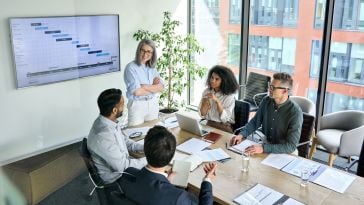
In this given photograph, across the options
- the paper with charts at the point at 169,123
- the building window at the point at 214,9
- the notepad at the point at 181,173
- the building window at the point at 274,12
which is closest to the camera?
the notepad at the point at 181,173

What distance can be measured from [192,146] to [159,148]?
0.98 meters

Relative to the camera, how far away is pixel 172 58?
201 inches

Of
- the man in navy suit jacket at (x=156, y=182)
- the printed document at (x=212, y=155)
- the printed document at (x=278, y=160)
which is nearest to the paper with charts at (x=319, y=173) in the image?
the printed document at (x=278, y=160)

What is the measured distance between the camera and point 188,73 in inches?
220

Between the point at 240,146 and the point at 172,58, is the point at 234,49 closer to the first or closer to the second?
the point at 172,58

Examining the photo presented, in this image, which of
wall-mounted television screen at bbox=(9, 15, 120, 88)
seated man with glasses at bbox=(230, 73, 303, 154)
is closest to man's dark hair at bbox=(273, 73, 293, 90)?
seated man with glasses at bbox=(230, 73, 303, 154)

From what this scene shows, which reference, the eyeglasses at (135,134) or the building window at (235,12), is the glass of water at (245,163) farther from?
the building window at (235,12)

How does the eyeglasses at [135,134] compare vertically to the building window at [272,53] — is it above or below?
below

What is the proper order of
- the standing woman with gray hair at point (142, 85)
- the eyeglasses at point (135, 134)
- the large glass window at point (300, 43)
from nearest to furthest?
1. the eyeglasses at point (135, 134)
2. the standing woman with gray hair at point (142, 85)
3. the large glass window at point (300, 43)

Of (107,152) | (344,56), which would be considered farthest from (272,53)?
(107,152)

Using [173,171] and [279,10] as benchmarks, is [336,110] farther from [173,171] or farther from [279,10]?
[173,171]

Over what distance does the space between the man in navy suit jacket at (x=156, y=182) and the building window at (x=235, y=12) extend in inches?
143

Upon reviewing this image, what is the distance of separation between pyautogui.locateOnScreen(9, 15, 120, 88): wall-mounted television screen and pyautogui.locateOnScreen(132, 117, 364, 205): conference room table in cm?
245

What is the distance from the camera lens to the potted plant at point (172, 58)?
502 centimetres
